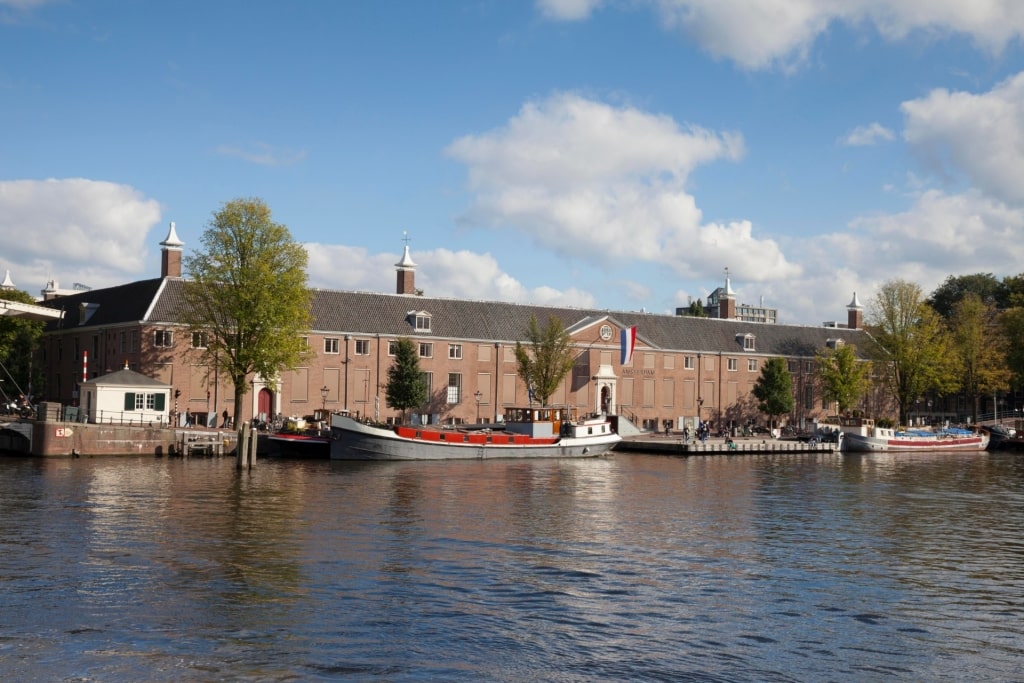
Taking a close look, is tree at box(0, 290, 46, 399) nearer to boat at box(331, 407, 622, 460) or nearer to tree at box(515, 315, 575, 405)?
boat at box(331, 407, 622, 460)

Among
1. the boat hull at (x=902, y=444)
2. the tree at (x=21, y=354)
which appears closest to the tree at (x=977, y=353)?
the boat hull at (x=902, y=444)

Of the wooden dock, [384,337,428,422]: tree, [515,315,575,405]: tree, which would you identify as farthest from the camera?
[515,315,575,405]: tree

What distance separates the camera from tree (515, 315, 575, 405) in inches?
3802

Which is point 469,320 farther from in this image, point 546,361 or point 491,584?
point 491,584

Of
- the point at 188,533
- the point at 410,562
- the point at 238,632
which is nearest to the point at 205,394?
the point at 188,533

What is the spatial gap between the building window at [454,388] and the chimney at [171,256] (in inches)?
1001

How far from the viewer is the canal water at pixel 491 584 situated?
67.6 ft

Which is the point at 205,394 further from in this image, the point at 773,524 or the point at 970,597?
the point at 970,597

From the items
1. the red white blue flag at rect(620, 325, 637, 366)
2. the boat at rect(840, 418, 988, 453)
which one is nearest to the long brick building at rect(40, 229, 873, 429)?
the red white blue flag at rect(620, 325, 637, 366)

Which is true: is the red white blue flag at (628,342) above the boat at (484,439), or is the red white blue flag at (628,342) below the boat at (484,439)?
above

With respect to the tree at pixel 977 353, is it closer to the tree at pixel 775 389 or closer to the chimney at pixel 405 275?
the tree at pixel 775 389

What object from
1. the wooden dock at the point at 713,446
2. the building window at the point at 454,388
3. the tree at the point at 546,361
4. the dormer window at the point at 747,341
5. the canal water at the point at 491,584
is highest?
the dormer window at the point at 747,341

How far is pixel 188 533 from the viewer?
3369cm

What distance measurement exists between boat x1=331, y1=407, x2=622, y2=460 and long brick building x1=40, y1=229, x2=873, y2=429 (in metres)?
10.5
